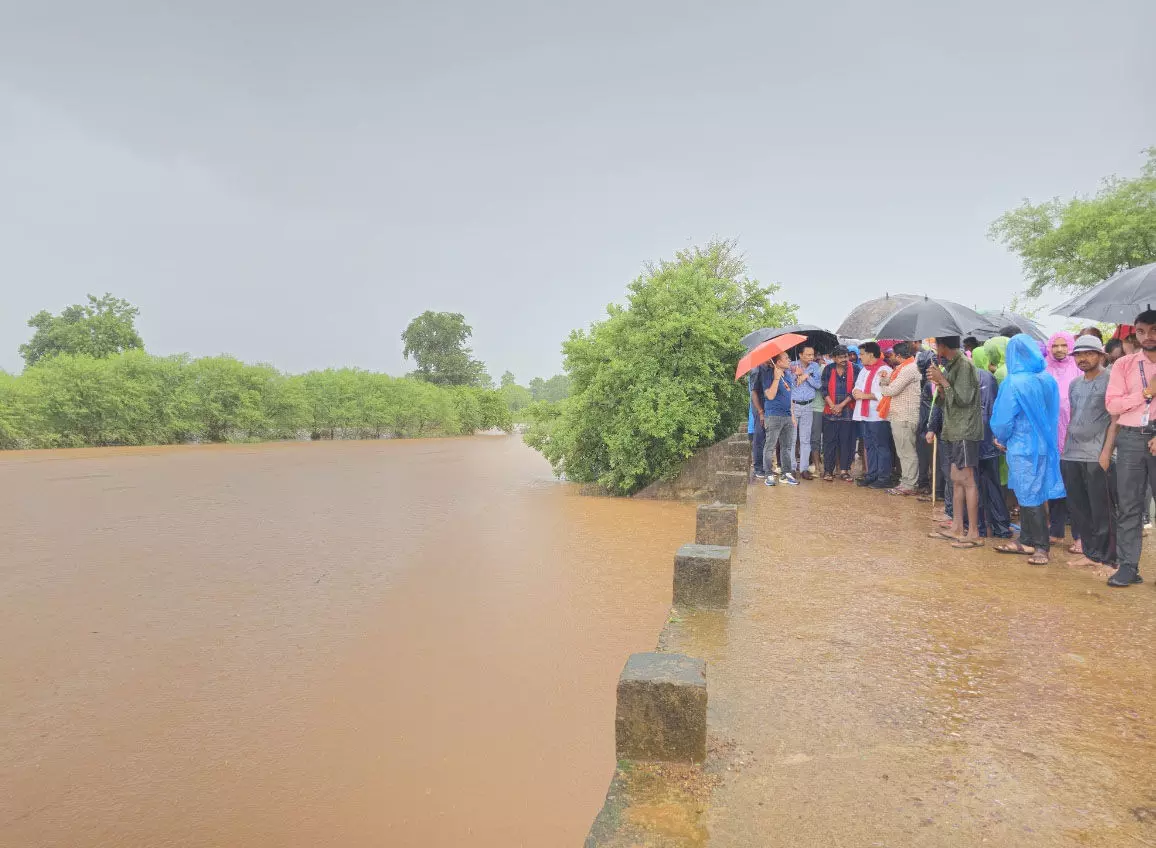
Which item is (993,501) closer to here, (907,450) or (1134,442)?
(1134,442)

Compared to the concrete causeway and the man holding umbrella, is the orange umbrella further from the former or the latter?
the concrete causeway

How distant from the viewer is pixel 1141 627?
12.0 ft

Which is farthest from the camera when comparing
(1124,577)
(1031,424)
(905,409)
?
(905,409)

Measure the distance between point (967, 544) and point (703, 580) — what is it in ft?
10.1

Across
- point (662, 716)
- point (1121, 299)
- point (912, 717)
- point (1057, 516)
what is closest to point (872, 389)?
point (1057, 516)

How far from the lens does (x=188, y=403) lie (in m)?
23.2

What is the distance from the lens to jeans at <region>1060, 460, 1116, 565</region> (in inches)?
193

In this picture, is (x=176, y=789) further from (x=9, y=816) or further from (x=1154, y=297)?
(x=1154, y=297)

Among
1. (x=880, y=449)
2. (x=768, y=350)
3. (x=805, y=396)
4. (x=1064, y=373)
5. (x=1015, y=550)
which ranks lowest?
(x=1015, y=550)

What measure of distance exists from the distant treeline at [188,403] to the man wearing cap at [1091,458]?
2451cm

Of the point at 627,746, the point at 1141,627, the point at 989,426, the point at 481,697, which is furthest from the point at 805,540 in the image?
the point at 627,746

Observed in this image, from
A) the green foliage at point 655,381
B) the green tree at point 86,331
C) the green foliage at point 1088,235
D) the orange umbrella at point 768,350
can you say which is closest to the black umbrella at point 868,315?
the orange umbrella at point 768,350

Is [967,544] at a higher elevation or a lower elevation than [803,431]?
lower

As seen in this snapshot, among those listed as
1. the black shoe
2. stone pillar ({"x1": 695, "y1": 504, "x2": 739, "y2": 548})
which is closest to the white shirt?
the black shoe
